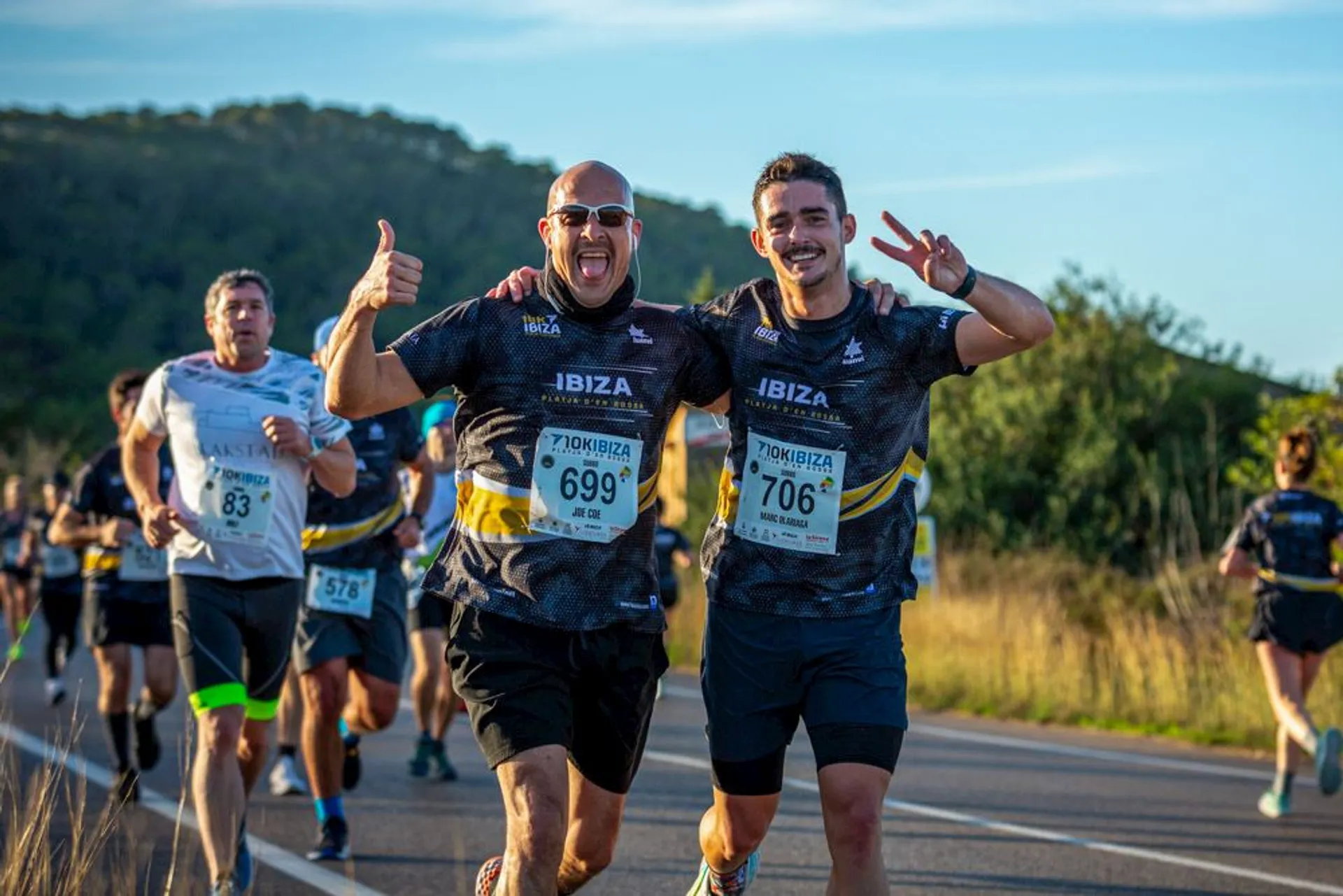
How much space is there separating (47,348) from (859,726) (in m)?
67.8

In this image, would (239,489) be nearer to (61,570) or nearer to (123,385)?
(123,385)

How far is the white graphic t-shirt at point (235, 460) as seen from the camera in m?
7.68

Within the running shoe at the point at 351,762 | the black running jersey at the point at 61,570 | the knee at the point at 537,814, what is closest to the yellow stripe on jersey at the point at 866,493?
the knee at the point at 537,814

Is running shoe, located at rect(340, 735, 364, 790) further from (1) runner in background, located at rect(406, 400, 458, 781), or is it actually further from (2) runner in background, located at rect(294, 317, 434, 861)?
(1) runner in background, located at rect(406, 400, 458, 781)

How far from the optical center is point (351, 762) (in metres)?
10.1

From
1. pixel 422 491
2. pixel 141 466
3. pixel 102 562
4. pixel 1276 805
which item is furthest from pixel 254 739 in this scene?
pixel 1276 805

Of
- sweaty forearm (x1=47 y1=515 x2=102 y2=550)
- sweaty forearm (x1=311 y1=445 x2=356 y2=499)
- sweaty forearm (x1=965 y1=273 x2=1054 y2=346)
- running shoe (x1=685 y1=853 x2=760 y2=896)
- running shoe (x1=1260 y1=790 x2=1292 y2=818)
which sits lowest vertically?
running shoe (x1=685 y1=853 x2=760 y2=896)

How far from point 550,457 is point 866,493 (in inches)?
38.1

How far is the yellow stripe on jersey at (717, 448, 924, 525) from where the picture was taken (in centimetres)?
564

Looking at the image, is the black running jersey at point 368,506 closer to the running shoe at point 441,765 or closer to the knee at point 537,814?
the running shoe at point 441,765

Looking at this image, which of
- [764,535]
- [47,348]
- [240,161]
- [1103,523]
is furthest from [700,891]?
[240,161]

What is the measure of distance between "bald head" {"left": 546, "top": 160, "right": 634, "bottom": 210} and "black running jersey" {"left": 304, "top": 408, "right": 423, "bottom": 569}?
4041 mm

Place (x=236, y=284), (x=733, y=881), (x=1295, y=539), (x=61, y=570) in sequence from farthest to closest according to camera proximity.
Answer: (x=61, y=570)
(x=1295, y=539)
(x=236, y=284)
(x=733, y=881)

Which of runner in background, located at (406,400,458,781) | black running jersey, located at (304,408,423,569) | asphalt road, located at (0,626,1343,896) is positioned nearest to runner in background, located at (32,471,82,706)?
asphalt road, located at (0,626,1343,896)
